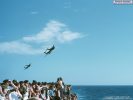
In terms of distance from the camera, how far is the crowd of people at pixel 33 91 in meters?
18.0

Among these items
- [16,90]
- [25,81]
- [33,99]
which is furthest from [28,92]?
[33,99]

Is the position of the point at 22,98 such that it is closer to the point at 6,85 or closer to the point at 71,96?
the point at 6,85

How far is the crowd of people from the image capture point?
18.0m

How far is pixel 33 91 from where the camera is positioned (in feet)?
69.4

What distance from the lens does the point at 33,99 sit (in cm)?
1520

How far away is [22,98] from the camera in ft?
62.4

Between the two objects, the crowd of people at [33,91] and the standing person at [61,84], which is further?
the standing person at [61,84]

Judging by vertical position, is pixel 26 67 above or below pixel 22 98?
above

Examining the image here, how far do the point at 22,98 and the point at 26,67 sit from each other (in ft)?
11.5

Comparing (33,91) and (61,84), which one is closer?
(33,91)

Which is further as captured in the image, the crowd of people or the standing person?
the standing person

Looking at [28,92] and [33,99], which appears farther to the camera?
[28,92]

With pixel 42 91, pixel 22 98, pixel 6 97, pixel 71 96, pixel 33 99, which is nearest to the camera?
pixel 33 99

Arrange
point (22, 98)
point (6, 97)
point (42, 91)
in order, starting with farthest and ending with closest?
1. point (42, 91)
2. point (22, 98)
3. point (6, 97)
